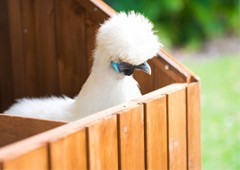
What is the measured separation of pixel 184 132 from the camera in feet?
7.10

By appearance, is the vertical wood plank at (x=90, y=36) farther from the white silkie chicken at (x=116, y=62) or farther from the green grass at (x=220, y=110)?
the green grass at (x=220, y=110)

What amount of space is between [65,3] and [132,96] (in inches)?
24.8

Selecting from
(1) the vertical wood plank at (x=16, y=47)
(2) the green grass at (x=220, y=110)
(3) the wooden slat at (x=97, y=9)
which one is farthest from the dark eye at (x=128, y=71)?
(2) the green grass at (x=220, y=110)

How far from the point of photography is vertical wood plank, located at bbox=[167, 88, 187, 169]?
2.03 metres

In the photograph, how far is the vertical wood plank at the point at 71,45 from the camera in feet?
8.20

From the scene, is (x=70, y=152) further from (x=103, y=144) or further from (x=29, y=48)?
(x=29, y=48)

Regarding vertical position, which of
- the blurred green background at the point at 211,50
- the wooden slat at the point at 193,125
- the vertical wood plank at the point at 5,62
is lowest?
the wooden slat at the point at 193,125

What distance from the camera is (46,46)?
2598mm

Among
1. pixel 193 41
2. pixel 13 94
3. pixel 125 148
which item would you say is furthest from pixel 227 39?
pixel 125 148

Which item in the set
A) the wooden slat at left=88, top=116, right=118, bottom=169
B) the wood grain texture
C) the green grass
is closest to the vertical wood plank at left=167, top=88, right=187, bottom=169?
the wooden slat at left=88, top=116, right=118, bottom=169

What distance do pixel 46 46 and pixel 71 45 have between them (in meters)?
0.14

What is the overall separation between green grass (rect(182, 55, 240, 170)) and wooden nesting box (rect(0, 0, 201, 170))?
194 centimetres

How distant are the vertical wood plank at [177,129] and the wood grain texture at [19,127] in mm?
506

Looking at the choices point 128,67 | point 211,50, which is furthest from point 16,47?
point 211,50
